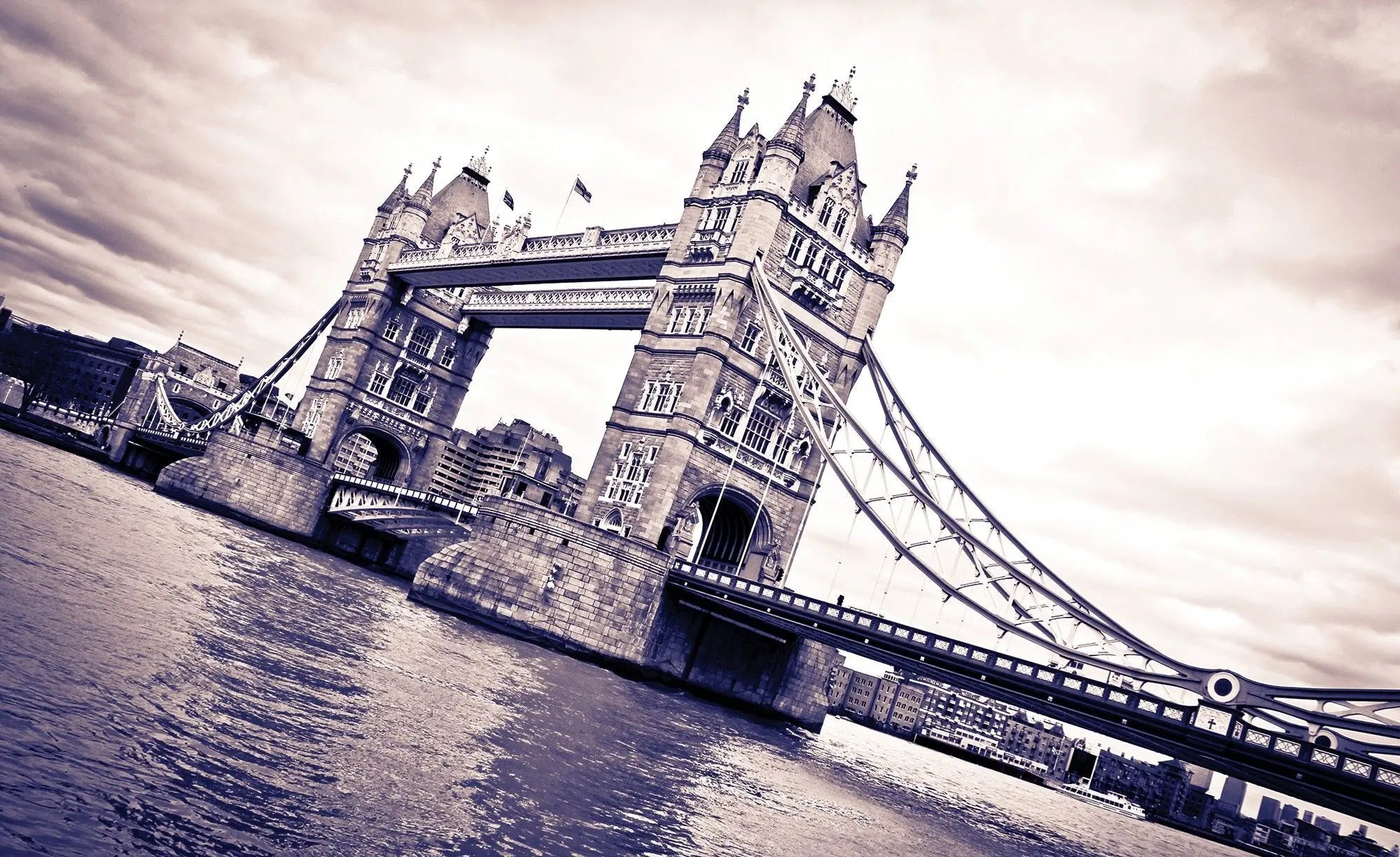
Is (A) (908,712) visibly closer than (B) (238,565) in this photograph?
No

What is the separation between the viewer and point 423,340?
214 feet

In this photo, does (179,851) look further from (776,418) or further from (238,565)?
(776,418)

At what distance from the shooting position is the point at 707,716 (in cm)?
3125

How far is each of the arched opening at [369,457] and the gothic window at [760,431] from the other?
3048 cm

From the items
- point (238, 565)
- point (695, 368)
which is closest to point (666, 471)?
point (695, 368)

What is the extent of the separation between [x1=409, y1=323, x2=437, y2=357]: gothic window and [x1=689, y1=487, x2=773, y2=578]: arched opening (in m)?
30.0

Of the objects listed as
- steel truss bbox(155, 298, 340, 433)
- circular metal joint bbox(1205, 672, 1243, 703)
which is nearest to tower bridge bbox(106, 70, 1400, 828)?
circular metal joint bbox(1205, 672, 1243, 703)

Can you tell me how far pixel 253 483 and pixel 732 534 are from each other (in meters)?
29.6

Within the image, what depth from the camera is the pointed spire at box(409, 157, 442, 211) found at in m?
65.6

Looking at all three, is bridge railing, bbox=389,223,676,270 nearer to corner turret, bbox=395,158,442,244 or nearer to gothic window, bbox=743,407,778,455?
corner turret, bbox=395,158,442,244

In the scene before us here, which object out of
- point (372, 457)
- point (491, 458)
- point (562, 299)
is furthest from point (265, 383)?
point (491, 458)

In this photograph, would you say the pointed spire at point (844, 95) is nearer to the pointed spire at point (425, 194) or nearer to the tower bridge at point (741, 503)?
the tower bridge at point (741, 503)

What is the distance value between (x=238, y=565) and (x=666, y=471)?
53.4 feet

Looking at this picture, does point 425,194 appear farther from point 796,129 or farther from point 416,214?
point 796,129
